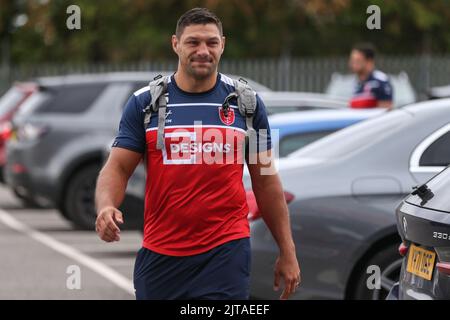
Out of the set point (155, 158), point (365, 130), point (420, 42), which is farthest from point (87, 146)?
point (420, 42)

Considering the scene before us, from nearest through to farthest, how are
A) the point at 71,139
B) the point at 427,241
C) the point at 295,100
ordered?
the point at 427,241 → the point at 295,100 → the point at 71,139

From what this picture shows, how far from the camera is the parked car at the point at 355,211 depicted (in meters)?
8.30

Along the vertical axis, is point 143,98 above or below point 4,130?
above

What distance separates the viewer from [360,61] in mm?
15094

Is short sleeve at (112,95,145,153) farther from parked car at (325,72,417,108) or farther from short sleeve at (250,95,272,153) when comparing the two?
parked car at (325,72,417,108)

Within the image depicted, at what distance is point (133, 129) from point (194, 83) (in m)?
0.33

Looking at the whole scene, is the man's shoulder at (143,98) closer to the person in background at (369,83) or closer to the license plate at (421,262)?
the license plate at (421,262)

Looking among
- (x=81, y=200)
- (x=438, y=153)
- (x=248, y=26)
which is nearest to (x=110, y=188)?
(x=438, y=153)

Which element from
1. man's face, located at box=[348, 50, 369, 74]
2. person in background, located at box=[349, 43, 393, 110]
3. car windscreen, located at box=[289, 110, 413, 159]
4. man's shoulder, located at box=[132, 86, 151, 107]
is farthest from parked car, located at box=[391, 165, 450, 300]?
man's face, located at box=[348, 50, 369, 74]

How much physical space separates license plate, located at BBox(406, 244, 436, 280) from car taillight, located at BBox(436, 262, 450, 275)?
0.31 ft

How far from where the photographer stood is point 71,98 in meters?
17.3

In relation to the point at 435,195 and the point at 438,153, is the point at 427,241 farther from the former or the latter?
the point at 438,153

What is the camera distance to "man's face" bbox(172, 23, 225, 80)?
602cm

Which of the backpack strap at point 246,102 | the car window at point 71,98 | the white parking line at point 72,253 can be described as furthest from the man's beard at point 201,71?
the car window at point 71,98
